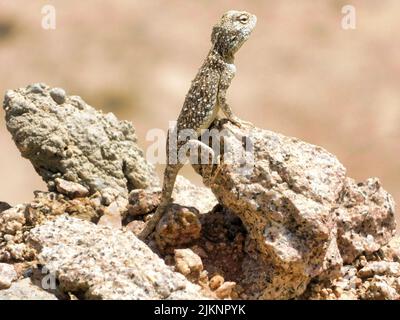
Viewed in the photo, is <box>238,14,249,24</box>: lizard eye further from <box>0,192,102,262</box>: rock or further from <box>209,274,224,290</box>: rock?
<box>209,274,224,290</box>: rock

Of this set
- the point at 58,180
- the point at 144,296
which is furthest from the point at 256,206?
the point at 58,180

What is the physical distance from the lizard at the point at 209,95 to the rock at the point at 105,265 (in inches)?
40.0

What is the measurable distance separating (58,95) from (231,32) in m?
2.79

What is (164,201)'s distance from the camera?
9.58 meters

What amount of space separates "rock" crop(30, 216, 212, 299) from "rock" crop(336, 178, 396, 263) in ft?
6.48

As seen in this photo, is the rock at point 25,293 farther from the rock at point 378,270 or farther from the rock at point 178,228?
the rock at point 378,270

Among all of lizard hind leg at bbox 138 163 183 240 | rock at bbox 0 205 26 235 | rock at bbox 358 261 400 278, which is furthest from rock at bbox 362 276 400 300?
rock at bbox 0 205 26 235

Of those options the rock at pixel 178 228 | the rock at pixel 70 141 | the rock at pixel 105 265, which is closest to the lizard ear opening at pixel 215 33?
the rock at pixel 178 228

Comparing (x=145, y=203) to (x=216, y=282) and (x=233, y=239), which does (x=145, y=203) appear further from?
(x=216, y=282)

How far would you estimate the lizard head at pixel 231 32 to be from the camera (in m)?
9.91

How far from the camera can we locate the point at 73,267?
26.5ft

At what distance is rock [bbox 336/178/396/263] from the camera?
9.39 m

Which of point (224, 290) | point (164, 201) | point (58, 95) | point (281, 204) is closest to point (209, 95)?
point (164, 201)
